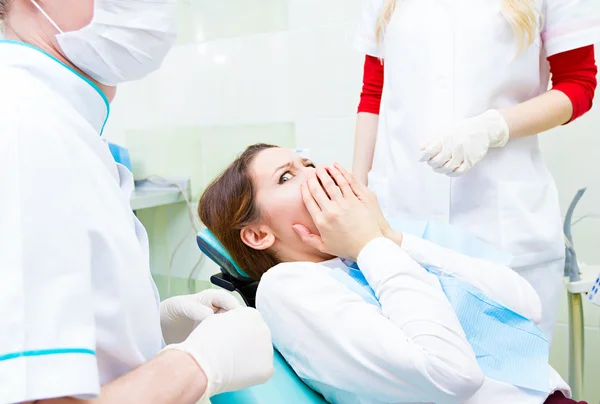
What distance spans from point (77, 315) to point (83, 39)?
0.44 metres

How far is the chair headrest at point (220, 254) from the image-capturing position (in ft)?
4.63

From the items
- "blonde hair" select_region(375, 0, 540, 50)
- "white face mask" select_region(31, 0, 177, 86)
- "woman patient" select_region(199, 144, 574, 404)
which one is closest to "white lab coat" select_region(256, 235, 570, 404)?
"woman patient" select_region(199, 144, 574, 404)

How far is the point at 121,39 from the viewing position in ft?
2.82

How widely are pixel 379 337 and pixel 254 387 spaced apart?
0.87 feet

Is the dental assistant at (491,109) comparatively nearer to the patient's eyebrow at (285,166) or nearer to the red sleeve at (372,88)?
the red sleeve at (372,88)

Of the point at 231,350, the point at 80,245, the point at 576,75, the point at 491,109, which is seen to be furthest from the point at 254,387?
the point at 576,75

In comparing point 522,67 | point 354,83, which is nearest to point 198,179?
point 354,83

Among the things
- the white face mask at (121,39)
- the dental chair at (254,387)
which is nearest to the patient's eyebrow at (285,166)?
the dental chair at (254,387)

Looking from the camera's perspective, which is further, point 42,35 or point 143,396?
point 42,35

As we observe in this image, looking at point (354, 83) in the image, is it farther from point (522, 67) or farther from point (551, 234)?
point (551, 234)

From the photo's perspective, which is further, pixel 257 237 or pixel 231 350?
pixel 257 237

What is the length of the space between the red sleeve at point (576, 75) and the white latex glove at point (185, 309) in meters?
1.10

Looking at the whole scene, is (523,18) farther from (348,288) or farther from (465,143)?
(348,288)

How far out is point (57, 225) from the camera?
0.59 m
